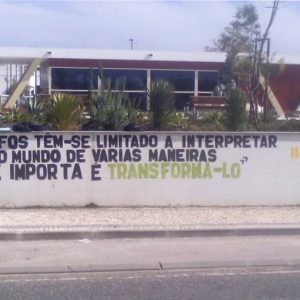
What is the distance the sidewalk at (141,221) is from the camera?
1111 centimetres

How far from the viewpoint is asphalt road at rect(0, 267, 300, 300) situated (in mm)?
8086

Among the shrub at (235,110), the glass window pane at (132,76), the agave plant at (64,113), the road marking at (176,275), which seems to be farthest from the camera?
the glass window pane at (132,76)

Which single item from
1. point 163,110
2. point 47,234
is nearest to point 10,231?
point 47,234

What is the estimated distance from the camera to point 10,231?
36.2 ft

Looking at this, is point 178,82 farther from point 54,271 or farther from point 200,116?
point 54,271

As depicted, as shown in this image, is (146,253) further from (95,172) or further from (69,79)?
(69,79)

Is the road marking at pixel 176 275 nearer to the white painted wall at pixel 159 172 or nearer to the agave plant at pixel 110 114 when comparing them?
the white painted wall at pixel 159 172

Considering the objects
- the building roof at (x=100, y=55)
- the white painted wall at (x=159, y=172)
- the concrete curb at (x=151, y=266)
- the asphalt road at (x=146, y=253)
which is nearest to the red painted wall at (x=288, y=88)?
the building roof at (x=100, y=55)

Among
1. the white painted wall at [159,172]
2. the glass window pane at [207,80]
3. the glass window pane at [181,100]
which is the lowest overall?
the white painted wall at [159,172]

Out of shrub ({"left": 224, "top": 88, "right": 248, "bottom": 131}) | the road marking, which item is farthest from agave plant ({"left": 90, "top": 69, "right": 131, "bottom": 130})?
the road marking

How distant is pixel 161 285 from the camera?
8.59 metres

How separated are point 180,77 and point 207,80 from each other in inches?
58.1

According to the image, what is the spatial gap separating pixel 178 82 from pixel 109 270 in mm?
31789

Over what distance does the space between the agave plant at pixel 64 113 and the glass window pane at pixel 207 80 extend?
902 inches
